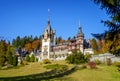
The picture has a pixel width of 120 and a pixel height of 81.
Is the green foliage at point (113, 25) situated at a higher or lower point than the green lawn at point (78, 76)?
higher

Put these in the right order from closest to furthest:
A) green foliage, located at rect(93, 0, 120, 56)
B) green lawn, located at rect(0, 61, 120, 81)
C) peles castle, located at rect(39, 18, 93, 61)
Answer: green foliage, located at rect(93, 0, 120, 56) → green lawn, located at rect(0, 61, 120, 81) → peles castle, located at rect(39, 18, 93, 61)

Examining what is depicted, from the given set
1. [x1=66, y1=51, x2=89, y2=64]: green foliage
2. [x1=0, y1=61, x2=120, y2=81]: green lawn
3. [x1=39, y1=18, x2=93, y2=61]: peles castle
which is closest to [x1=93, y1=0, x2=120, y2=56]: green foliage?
[x1=0, y1=61, x2=120, y2=81]: green lawn

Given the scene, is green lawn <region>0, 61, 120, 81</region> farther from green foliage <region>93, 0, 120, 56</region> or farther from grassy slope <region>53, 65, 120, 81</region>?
green foliage <region>93, 0, 120, 56</region>

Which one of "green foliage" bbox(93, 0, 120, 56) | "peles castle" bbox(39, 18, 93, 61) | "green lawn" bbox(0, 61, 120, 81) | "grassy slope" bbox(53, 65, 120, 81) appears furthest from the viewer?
"peles castle" bbox(39, 18, 93, 61)

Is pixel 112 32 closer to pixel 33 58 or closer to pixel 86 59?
pixel 86 59

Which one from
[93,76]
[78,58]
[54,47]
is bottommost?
[93,76]

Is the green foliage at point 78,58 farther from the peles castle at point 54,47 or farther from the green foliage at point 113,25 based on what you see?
the green foliage at point 113,25

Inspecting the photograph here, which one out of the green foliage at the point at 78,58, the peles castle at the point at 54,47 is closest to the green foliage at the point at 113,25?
the green foliage at the point at 78,58

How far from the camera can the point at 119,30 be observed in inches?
712

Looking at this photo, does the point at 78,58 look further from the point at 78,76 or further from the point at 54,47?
the point at 54,47

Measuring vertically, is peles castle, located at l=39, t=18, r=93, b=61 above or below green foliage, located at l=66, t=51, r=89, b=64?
above

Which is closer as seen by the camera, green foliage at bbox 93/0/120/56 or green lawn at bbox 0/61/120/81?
green foliage at bbox 93/0/120/56

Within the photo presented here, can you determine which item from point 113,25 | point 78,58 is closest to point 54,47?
point 78,58

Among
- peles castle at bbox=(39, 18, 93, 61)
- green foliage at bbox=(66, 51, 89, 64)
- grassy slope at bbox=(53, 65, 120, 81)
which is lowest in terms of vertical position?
grassy slope at bbox=(53, 65, 120, 81)
